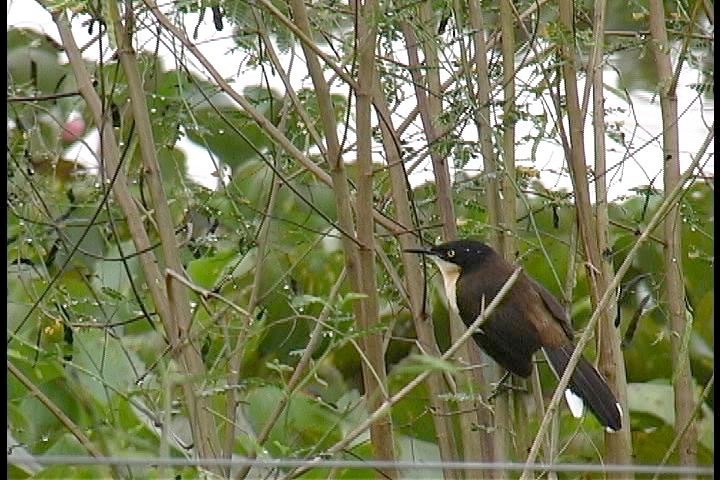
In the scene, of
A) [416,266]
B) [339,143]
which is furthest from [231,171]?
[339,143]

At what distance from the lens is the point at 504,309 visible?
3033 millimetres

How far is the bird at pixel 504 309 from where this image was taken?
2.88 metres

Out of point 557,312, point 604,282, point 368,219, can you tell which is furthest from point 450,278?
point 368,219

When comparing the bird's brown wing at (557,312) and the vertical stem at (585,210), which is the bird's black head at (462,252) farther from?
the vertical stem at (585,210)

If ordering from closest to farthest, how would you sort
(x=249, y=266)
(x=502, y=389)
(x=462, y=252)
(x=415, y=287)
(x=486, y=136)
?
1. (x=486, y=136)
2. (x=415, y=287)
3. (x=502, y=389)
4. (x=462, y=252)
5. (x=249, y=266)

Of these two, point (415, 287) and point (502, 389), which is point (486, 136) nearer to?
point (415, 287)

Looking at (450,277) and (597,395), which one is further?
(450,277)

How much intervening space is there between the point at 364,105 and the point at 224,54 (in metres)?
0.51

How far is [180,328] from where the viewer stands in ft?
7.44

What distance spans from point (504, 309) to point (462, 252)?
20 centimetres

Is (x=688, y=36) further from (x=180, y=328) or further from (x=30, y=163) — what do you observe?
(x=30, y=163)

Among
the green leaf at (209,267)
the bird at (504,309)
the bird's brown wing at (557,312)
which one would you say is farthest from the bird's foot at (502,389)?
the green leaf at (209,267)

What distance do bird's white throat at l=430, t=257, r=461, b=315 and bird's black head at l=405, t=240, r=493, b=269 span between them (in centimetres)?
1

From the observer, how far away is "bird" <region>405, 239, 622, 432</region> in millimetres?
2875
